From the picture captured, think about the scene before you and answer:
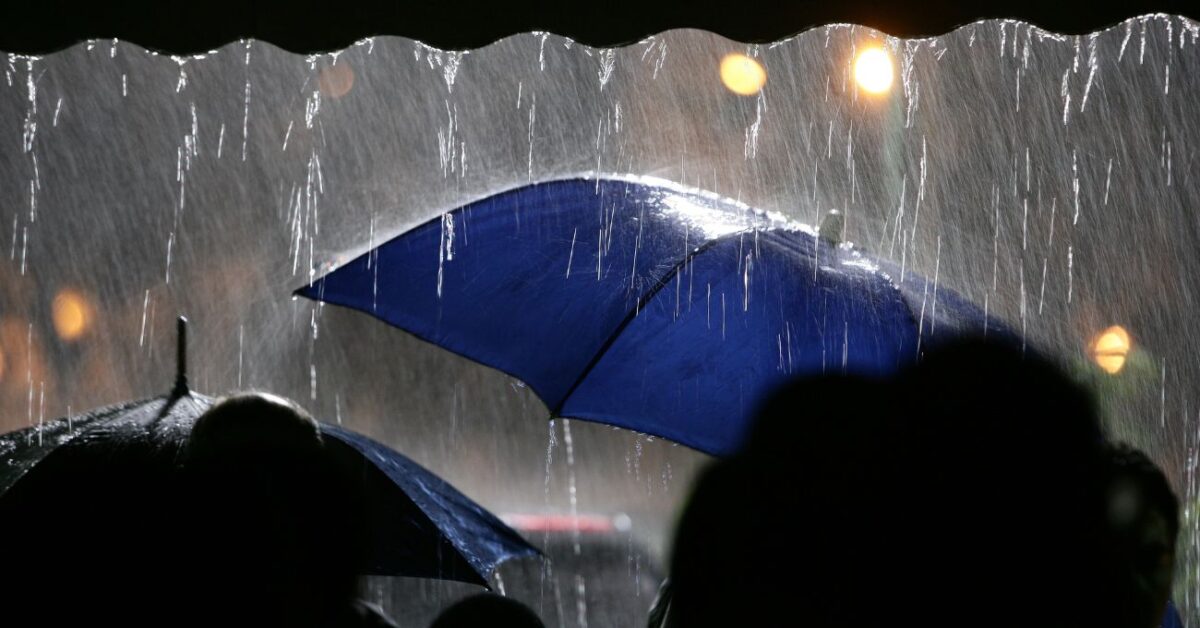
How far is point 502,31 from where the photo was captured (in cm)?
298

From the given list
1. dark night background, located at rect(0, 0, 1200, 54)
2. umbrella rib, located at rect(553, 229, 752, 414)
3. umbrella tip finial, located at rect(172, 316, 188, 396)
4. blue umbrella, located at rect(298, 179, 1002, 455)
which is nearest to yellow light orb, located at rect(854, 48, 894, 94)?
blue umbrella, located at rect(298, 179, 1002, 455)

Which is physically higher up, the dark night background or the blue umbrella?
the dark night background

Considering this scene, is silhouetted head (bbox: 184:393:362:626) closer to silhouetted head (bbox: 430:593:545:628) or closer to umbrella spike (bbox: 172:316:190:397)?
silhouetted head (bbox: 430:593:545:628)

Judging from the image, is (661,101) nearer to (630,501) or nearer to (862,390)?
(630,501)

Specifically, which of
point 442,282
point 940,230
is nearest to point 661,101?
point 940,230

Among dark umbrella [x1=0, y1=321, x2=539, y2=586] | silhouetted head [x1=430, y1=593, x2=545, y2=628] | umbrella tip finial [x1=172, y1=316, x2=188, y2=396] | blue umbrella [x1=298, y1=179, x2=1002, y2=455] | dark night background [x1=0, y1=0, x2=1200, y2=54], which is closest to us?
silhouetted head [x1=430, y1=593, x2=545, y2=628]

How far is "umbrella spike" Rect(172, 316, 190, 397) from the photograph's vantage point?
3.62m

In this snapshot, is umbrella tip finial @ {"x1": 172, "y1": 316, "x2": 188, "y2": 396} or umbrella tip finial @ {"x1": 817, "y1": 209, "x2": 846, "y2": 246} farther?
umbrella tip finial @ {"x1": 817, "y1": 209, "x2": 846, "y2": 246}

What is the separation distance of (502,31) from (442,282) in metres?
1.36

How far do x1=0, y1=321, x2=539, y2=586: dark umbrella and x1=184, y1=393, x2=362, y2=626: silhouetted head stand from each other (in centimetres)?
65

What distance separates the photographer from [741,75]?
16141mm

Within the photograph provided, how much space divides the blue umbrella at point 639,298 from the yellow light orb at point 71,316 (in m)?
15.6

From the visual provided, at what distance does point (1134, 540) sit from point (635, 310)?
293 cm

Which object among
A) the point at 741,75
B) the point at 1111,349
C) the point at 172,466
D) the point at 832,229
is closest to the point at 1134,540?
the point at 172,466
